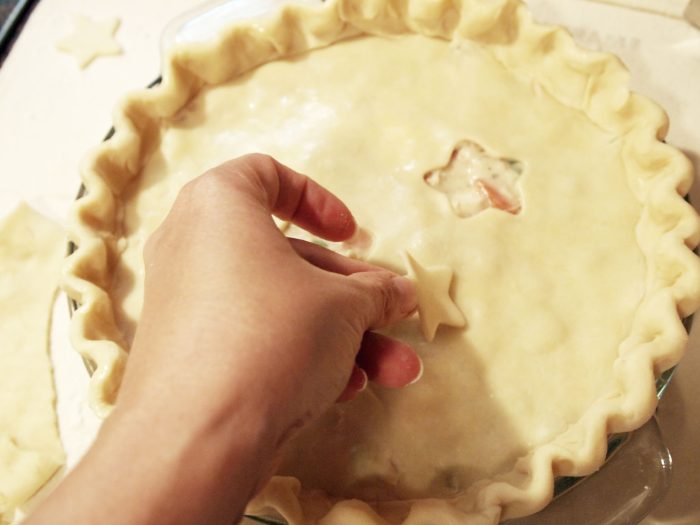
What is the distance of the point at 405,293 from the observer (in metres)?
0.70

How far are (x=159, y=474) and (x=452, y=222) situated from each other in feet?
1.67

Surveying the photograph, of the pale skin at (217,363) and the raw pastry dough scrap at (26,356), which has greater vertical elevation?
the pale skin at (217,363)

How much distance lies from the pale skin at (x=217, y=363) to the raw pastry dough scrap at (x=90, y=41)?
2.51 feet

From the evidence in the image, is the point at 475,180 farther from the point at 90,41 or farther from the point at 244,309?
the point at 90,41

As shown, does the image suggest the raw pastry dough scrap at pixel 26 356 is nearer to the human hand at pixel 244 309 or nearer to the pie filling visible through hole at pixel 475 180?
the human hand at pixel 244 309

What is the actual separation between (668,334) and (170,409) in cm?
53

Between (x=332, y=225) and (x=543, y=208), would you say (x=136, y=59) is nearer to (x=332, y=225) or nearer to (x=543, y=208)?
(x=332, y=225)

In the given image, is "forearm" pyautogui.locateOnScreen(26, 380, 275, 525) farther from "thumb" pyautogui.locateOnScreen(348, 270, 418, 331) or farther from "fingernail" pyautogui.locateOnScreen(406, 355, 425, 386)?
"fingernail" pyautogui.locateOnScreen(406, 355, 425, 386)

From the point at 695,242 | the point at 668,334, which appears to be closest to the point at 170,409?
the point at 668,334

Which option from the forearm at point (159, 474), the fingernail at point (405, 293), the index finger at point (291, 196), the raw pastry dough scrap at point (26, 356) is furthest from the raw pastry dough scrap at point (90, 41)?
the forearm at point (159, 474)

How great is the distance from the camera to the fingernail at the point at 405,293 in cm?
69

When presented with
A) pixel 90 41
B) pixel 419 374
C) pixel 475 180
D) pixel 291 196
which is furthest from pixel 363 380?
A: pixel 90 41

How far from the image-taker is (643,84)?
1.13m

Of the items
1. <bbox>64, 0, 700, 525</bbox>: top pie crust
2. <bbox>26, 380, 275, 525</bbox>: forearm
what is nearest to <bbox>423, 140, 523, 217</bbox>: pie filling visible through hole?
<bbox>64, 0, 700, 525</bbox>: top pie crust
